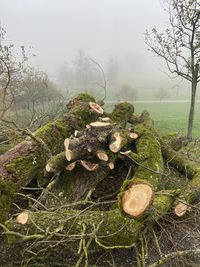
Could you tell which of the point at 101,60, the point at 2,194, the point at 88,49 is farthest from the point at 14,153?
the point at 88,49

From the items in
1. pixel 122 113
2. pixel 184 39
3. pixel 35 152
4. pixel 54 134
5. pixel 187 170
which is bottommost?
pixel 187 170

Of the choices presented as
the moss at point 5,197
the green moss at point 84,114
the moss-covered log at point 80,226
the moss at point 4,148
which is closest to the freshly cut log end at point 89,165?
the moss-covered log at point 80,226

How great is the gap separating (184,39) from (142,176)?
1021cm

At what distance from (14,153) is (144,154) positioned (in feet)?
6.15

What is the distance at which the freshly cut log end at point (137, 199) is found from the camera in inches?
136

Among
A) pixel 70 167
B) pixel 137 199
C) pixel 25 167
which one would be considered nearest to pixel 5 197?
pixel 25 167

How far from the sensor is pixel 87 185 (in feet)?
15.7

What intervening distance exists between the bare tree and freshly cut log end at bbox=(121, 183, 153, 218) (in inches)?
391

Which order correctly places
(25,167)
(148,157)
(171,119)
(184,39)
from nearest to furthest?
(25,167) → (148,157) → (184,39) → (171,119)

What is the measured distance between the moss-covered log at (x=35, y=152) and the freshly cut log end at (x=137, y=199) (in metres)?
1.56

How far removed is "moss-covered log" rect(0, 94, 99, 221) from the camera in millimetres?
4484

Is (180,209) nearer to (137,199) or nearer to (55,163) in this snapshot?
(137,199)

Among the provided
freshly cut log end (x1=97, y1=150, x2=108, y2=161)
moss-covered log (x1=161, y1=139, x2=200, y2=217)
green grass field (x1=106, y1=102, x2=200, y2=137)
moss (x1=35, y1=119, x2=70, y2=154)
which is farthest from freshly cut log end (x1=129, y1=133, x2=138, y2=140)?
green grass field (x1=106, y1=102, x2=200, y2=137)

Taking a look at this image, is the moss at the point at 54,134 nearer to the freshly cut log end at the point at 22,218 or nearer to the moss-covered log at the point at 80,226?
the moss-covered log at the point at 80,226
